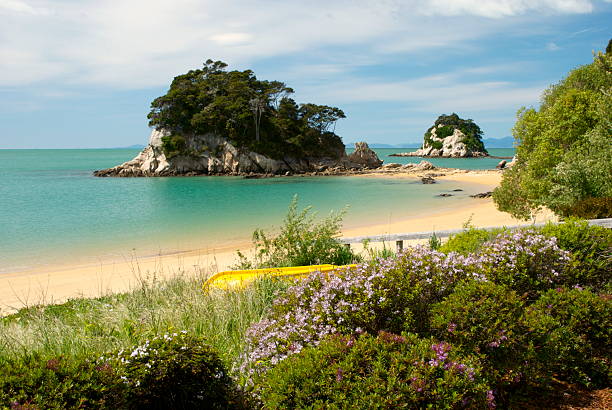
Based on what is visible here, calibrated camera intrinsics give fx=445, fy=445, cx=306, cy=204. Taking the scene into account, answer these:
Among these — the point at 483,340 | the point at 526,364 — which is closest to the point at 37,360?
the point at 483,340

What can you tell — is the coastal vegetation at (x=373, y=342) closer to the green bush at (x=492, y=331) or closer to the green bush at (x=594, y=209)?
the green bush at (x=492, y=331)

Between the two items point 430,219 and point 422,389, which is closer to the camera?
point 422,389

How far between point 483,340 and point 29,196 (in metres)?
46.7

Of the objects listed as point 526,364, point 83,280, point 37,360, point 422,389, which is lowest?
point 83,280

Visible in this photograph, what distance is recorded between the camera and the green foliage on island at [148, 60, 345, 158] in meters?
66.8

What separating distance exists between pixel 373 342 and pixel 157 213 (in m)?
28.7

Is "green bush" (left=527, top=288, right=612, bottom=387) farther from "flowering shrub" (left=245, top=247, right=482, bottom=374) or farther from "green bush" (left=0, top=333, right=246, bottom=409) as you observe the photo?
"green bush" (left=0, top=333, right=246, bottom=409)

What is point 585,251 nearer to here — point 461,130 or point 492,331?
point 492,331

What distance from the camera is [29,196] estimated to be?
41281 mm

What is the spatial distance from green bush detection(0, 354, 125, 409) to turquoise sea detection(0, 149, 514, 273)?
509 inches

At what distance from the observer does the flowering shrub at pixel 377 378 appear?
2.60 metres

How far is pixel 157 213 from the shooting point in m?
29.7

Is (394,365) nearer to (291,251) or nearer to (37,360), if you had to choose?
(37,360)

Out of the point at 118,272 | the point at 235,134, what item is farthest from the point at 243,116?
the point at 118,272
